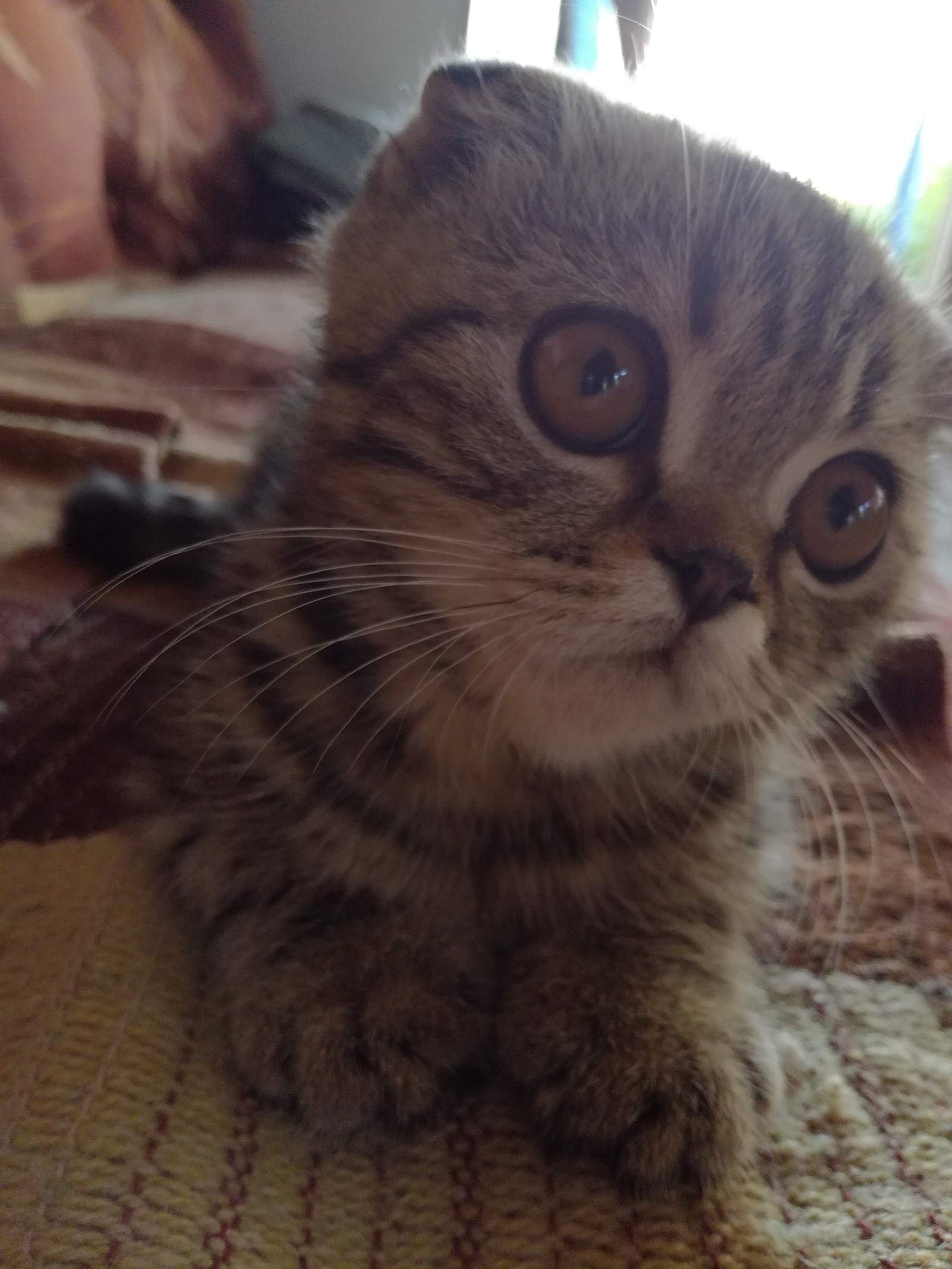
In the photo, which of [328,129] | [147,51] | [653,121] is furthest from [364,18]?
[653,121]

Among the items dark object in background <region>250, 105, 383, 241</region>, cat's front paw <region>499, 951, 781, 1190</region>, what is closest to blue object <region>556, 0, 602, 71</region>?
dark object in background <region>250, 105, 383, 241</region>

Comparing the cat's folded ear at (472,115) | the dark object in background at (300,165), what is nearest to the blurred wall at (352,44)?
the dark object in background at (300,165)

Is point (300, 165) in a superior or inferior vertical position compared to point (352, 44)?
inferior

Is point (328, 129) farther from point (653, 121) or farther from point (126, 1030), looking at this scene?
point (126, 1030)

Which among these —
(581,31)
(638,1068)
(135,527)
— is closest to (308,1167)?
(638,1068)

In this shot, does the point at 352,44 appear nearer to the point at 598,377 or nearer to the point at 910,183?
the point at 910,183

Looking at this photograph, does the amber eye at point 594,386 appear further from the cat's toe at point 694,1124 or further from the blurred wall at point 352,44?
the blurred wall at point 352,44

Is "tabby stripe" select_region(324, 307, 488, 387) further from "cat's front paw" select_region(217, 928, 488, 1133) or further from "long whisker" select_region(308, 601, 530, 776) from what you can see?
"cat's front paw" select_region(217, 928, 488, 1133)
